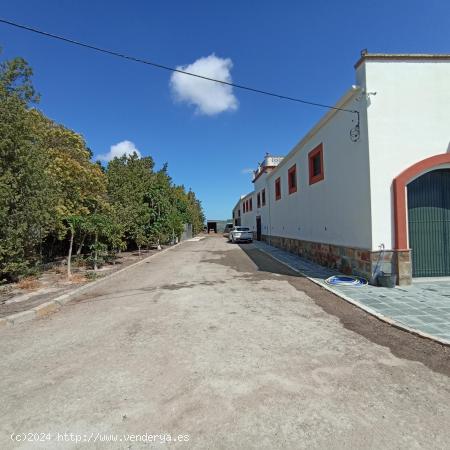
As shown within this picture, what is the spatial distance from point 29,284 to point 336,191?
10.3m

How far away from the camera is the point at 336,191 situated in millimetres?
11109

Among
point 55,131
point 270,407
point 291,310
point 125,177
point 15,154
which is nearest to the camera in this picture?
point 270,407

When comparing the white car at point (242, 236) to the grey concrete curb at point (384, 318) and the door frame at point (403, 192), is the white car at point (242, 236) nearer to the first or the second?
the grey concrete curb at point (384, 318)

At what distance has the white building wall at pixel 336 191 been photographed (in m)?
9.07

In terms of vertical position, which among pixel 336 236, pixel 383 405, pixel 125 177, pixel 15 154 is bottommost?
pixel 383 405

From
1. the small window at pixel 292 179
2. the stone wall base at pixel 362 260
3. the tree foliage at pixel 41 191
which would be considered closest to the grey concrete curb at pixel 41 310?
the tree foliage at pixel 41 191

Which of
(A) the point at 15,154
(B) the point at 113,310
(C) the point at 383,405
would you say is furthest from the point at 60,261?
(C) the point at 383,405

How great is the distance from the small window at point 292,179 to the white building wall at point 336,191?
377 millimetres

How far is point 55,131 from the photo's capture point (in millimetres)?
11164

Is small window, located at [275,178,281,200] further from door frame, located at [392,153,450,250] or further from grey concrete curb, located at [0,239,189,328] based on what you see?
grey concrete curb, located at [0,239,189,328]

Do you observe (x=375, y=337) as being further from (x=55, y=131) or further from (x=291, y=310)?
(x=55, y=131)

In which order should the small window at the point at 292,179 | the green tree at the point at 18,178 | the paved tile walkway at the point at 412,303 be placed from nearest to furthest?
the paved tile walkway at the point at 412,303 → the green tree at the point at 18,178 → the small window at the point at 292,179

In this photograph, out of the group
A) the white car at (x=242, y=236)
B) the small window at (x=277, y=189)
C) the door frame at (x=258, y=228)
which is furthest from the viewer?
the door frame at (x=258, y=228)

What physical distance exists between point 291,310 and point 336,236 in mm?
5654
